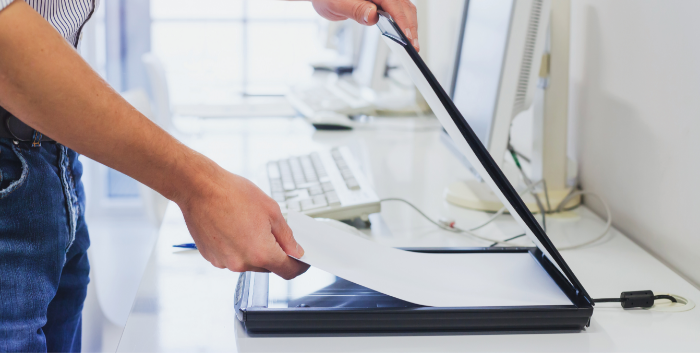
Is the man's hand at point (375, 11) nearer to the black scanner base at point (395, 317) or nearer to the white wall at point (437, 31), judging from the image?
the black scanner base at point (395, 317)

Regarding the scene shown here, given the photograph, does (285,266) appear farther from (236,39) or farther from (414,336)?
(236,39)

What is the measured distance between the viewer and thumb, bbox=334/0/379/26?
70 centimetres

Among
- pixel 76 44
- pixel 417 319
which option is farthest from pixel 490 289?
pixel 76 44

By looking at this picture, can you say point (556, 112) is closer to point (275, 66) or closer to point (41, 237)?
point (41, 237)

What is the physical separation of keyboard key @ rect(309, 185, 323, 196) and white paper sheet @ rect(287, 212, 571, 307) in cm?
27

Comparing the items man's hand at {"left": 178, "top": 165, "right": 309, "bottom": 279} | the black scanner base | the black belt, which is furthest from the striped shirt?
the black scanner base

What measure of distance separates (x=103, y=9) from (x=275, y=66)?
1.22 meters

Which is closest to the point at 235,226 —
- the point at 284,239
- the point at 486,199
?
the point at 284,239

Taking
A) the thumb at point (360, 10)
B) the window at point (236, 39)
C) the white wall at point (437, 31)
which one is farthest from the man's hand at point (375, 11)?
the window at point (236, 39)

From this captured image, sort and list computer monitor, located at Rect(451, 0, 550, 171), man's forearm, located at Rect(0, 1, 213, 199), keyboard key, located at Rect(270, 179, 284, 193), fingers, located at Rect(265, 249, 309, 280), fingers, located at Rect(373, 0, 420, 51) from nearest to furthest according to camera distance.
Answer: man's forearm, located at Rect(0, 1, 213, 199) → fingers, located at Rect(265, 249, 309, 280) → fingers, located at Rect(373, 0, 420, 51) → computer monitor, located at Rect(451, 0, 550, 171) → keyboard key, located at Rect(270, 179, 284, 193)

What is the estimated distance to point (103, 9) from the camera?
2.83 m

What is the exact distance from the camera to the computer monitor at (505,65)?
2.76 feet

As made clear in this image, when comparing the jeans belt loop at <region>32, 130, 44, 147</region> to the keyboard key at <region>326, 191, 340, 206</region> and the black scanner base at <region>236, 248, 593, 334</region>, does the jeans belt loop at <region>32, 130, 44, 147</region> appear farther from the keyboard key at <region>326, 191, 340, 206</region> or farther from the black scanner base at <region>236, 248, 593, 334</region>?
the keyboard key at <region>326, 191, 340, 206</region>

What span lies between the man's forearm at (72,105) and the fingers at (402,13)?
32cm
